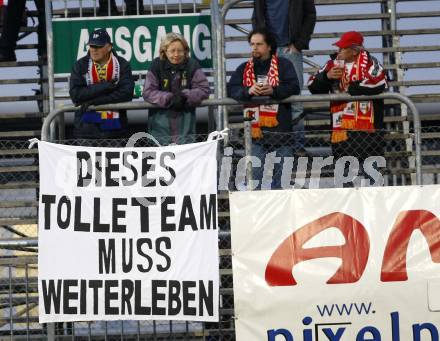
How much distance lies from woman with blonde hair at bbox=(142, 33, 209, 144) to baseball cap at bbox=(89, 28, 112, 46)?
54 cm

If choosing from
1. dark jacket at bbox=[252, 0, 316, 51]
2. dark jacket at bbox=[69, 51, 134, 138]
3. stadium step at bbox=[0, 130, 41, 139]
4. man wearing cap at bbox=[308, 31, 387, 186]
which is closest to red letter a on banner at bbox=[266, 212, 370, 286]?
man wearing cap at bbox=[308, 31, 387, 186]

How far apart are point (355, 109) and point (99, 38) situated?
2535 millimetres

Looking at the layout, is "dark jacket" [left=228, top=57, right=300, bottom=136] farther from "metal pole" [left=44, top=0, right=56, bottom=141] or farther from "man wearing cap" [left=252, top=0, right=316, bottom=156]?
"metal pole" [left=44, top=0, right=56, bottom=141]

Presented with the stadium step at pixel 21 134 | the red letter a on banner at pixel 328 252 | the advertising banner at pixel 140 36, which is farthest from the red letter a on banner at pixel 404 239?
the stadium step at pixel 21 134

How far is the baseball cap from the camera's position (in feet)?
40.0

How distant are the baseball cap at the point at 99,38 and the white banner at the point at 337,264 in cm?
218

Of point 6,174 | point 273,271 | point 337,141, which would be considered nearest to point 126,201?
point 273,271

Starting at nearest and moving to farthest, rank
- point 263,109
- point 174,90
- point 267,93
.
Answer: point 267,93 < point 174,90 < point 263,109

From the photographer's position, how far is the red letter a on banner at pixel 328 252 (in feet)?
36.3

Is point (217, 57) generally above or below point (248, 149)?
above

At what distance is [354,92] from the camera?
38.3ft

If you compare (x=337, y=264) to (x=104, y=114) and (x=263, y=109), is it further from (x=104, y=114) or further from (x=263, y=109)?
(x=104, y=114)

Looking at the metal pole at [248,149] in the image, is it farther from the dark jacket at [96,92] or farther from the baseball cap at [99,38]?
the baseball cap at [99,38]

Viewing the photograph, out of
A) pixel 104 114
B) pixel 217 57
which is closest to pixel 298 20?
pixel 217 57
